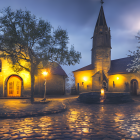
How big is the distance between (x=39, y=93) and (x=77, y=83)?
10.8 meters

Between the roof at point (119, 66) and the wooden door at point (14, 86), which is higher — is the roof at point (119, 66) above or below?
above

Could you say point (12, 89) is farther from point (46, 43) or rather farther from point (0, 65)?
point (46, 43)

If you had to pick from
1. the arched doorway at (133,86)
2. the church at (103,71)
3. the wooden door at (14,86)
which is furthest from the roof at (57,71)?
the arched doorway at (133,86)

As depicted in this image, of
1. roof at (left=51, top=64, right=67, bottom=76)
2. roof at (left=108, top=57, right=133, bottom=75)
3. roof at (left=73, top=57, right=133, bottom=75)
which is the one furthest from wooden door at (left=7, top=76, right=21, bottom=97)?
roof at (left=108, top=57, right=133, bottom=75)

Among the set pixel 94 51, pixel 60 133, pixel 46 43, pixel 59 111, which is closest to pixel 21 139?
pixel 60 133

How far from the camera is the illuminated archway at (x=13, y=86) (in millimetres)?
21672

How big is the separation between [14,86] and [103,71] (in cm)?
1526

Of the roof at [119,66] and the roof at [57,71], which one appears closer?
the roof at [57,71]

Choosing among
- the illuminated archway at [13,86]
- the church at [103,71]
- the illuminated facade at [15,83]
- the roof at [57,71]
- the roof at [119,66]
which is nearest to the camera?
the illuminated facade at [15,83]

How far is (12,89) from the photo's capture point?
71.8ft

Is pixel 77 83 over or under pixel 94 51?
under

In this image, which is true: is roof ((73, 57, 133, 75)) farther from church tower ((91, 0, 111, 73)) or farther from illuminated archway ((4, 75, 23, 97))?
illuminated archway ((4, 75, 23, 97))

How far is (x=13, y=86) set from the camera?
72.0 feet

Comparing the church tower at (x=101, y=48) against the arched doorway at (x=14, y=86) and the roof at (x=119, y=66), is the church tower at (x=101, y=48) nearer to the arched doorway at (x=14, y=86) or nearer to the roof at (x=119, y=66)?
the roof at (x=119, y=66)
